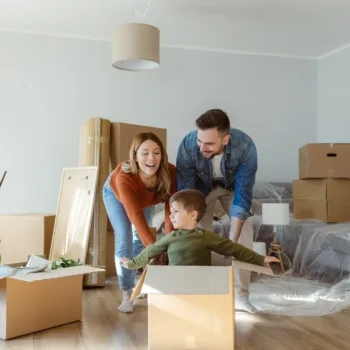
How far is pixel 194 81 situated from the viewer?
16.6 ft

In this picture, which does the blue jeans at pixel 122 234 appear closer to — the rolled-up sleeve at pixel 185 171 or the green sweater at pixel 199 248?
the rolled-up sleeve at pixel 185 171

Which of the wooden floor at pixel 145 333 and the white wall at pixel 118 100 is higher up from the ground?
the white wall at pixel 118 100

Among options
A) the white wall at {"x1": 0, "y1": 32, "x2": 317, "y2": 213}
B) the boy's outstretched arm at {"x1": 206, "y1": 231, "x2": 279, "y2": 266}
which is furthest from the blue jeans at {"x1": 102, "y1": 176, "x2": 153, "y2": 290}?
the white wall at {"x1": 0, "y1": 32, "x2": 317, "y2": 213}

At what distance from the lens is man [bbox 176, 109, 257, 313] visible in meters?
2.43

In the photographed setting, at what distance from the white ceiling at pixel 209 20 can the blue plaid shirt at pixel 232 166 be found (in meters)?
1.70

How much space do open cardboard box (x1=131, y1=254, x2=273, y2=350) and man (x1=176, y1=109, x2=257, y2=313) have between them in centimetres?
74

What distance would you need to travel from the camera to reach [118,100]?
4809 mm

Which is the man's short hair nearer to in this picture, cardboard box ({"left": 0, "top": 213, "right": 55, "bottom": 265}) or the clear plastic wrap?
the clear plastic wrap

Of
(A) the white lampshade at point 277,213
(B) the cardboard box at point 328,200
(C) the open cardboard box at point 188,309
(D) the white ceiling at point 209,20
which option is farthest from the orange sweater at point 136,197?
(B) the cardboard box at point 328,200

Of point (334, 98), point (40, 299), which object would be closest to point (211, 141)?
point (40, 299)

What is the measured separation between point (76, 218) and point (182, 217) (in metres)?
1.65

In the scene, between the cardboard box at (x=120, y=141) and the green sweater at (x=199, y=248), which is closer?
the green sweater at (x=199, y=248)

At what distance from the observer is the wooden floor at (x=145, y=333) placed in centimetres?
210

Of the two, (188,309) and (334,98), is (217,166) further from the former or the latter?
(334,98)
